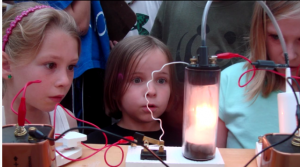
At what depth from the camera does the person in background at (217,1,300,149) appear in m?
1.00

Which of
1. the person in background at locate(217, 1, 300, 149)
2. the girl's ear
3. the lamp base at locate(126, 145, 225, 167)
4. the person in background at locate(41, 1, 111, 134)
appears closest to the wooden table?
the lamp base at locate(126, 145, 225, 167)

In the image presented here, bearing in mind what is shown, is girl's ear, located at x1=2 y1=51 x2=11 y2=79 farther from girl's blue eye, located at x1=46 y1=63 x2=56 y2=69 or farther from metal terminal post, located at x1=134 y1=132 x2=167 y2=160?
metal terminal post, located at x1=134 y1=132 x2=167 y2=160

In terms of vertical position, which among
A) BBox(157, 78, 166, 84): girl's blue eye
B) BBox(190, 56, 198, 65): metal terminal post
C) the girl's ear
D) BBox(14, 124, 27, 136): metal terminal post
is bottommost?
BBox(14, 124, 27, 136): metal terminal post

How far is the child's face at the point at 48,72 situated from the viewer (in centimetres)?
88

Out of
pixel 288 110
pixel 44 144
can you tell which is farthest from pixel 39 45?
pixel 288 110

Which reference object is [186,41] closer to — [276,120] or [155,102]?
[155,102]

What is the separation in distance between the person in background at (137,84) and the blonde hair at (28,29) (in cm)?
25

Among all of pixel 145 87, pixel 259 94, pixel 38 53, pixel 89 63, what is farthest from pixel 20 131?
pixel 259 94

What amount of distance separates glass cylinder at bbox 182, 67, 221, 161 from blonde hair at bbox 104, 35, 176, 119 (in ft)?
1.43

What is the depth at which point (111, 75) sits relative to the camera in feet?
3.75

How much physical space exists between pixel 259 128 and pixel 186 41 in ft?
1.78

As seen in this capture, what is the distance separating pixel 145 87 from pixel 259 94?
1.55ft

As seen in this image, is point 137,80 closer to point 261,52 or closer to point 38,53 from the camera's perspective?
point 38,53

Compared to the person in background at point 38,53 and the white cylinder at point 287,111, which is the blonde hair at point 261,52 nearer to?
the white cylinder at point 287,111
